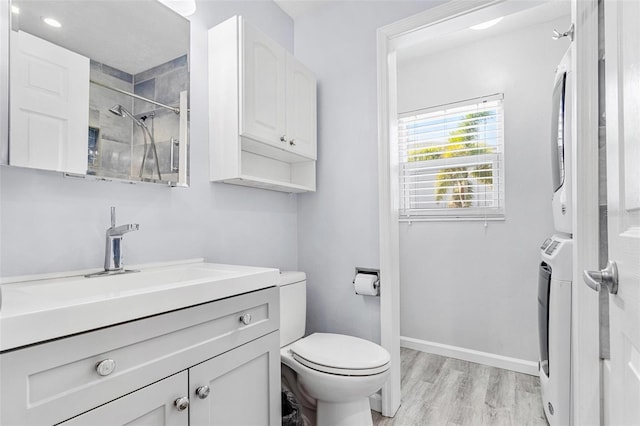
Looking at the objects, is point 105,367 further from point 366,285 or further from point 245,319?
point 366,285

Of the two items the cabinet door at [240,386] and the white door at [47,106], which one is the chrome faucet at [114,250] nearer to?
the white door at [47,106]

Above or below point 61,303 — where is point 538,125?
above

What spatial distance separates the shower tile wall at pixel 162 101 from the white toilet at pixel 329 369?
33.4 inches

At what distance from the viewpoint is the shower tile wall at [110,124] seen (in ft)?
4.00

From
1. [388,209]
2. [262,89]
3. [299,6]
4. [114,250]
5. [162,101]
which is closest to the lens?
[114,250]

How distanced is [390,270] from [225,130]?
3.79ft

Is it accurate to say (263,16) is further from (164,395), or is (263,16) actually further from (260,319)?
(164,395)

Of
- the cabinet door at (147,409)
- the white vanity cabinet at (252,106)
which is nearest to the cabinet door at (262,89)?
the white vanity cabinet at (252,106)

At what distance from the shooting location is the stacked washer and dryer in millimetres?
1506

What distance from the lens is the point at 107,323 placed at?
0.77 metres

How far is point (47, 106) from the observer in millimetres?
1101

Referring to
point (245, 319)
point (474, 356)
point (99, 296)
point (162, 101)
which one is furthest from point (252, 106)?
point (474, 356)

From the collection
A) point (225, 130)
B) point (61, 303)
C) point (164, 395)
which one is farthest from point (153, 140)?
point (164, 395)

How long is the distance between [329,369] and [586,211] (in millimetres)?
1227
